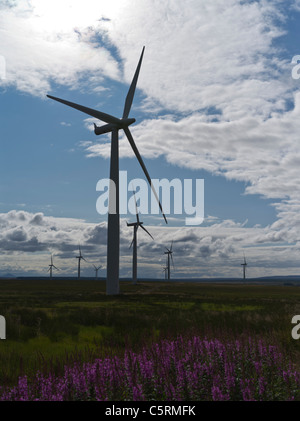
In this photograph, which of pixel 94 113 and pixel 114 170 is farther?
pixel 94 113

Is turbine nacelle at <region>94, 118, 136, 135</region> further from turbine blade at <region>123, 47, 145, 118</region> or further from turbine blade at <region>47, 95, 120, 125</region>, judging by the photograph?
turbine blade at <region>123, 47, 145, 118</region>

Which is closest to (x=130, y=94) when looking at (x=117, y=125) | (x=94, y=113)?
(x=117, y=125)

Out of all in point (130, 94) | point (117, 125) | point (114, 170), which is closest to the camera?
point (114, 170)

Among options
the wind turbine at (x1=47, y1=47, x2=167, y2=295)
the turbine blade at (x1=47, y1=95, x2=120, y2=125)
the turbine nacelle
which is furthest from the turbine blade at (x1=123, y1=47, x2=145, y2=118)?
the turbine blade at (x1=47, y1=95, x2=120, y2=125)

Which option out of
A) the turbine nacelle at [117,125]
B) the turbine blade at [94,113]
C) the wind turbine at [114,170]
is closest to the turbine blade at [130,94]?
the wind turbine at [114,170]

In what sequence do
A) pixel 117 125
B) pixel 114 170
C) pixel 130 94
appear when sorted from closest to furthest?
pixel 114 170, pixel 117 125, pixel 130 94

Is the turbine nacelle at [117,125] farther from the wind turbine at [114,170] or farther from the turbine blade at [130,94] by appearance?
the turbine blade at [130,94]

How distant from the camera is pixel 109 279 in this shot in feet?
178

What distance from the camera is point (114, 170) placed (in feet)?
177

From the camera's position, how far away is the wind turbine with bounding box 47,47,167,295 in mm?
52494

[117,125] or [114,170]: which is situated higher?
[117,125]

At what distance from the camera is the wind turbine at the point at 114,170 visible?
52494 millimetres

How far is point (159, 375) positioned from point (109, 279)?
156 feet

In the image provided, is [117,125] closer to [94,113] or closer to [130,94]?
[94,113]
